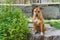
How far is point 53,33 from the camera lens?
5344 mm

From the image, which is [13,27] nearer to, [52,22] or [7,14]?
[7,14]

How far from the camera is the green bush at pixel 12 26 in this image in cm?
473

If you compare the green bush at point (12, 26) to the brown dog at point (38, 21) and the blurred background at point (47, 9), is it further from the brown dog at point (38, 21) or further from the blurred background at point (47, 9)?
the blurred background at point (47, 9)

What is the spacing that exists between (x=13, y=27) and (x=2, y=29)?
242 mm

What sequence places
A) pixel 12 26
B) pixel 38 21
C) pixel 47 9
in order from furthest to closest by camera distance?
pixel 47 9
pixel 38 21
pixel 12 26

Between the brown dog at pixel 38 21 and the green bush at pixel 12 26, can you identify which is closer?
the green bush at pixel 12 26

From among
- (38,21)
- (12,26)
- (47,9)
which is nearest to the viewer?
(12,26)

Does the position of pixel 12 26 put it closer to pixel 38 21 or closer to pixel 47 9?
pixel 38 21

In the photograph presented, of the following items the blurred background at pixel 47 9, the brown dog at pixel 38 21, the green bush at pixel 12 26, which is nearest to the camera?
the green bush at pixel 12 26

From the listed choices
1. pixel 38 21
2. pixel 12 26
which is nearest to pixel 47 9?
pixel 38 21

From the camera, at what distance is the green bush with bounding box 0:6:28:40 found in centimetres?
473

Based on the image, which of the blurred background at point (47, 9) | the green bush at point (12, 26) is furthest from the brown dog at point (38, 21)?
the blurred background at point (47, 9)

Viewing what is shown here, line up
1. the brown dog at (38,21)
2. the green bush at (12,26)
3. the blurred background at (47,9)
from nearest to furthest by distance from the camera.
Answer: the green bush at (12,26) → the brown dog at (38,21) → the blurred background at (47,9)

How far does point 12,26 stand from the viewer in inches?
189
